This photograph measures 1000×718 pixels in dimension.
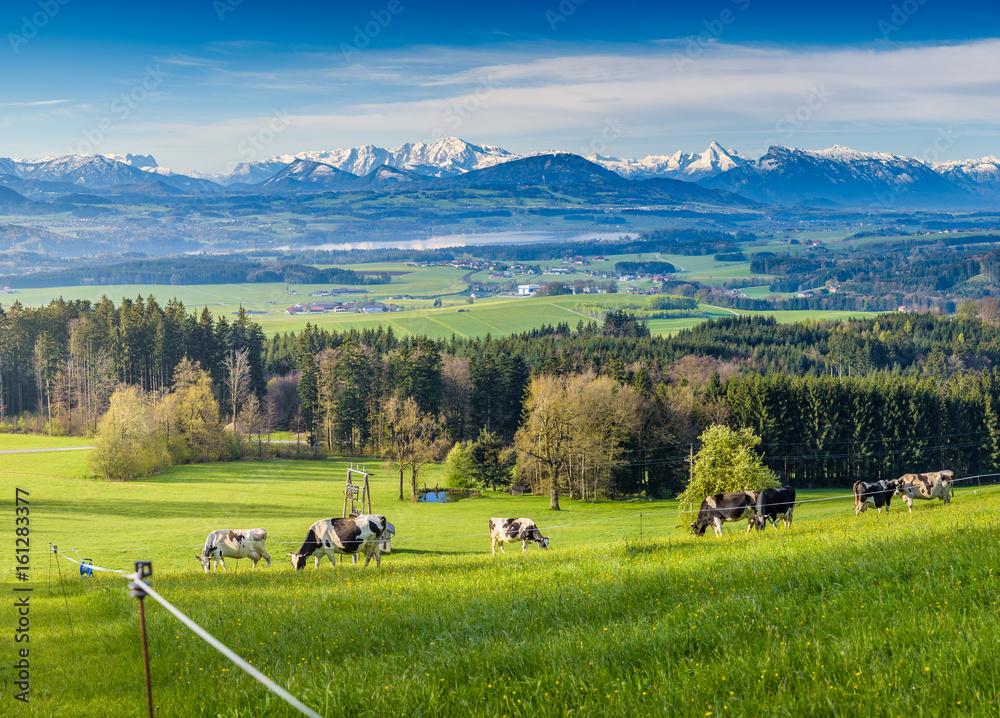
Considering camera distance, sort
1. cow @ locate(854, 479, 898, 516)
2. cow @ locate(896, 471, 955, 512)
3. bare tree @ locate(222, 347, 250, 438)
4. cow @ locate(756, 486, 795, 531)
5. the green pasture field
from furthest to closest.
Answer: bare tree @ locate(222, 347, 250, 438)
cow @ locate(896, 471, 955, 512)
cow @ locate(854, 479, 898, 516)
cow @ locate(756, 486, 795, 531)
the green pasture field

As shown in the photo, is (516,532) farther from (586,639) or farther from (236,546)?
(586,639)

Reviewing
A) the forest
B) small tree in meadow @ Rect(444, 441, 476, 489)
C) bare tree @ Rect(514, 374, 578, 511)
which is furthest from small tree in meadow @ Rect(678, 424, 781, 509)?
small tree in meadow @ Rect(444, 441, 476, 489)

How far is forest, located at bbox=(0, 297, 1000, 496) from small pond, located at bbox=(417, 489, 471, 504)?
9.56 feet

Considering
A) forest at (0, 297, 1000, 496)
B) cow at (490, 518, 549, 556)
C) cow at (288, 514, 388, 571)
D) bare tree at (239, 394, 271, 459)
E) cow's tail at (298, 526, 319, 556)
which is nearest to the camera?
cow at (288, 514, 388, 571)

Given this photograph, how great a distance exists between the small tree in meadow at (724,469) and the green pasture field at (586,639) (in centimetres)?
3206

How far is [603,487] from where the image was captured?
79875 millimetres

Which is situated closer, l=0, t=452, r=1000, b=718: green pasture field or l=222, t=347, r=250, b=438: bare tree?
l=0, t=452, r=1000, b=718: green pasture field

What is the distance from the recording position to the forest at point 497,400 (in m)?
81.1

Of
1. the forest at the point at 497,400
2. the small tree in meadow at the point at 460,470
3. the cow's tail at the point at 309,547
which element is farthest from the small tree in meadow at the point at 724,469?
the small tree in meadow at the point at 460,470

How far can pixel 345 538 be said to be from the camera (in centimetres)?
2641

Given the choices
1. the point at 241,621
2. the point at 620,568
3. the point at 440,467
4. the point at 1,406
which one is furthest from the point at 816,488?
the point at 1,406

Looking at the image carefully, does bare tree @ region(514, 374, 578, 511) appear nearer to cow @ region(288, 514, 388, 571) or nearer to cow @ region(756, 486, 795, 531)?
cow @ region(756, 486, 795, 531)

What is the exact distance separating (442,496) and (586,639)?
74.1 metres

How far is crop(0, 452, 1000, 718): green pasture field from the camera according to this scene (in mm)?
6750
